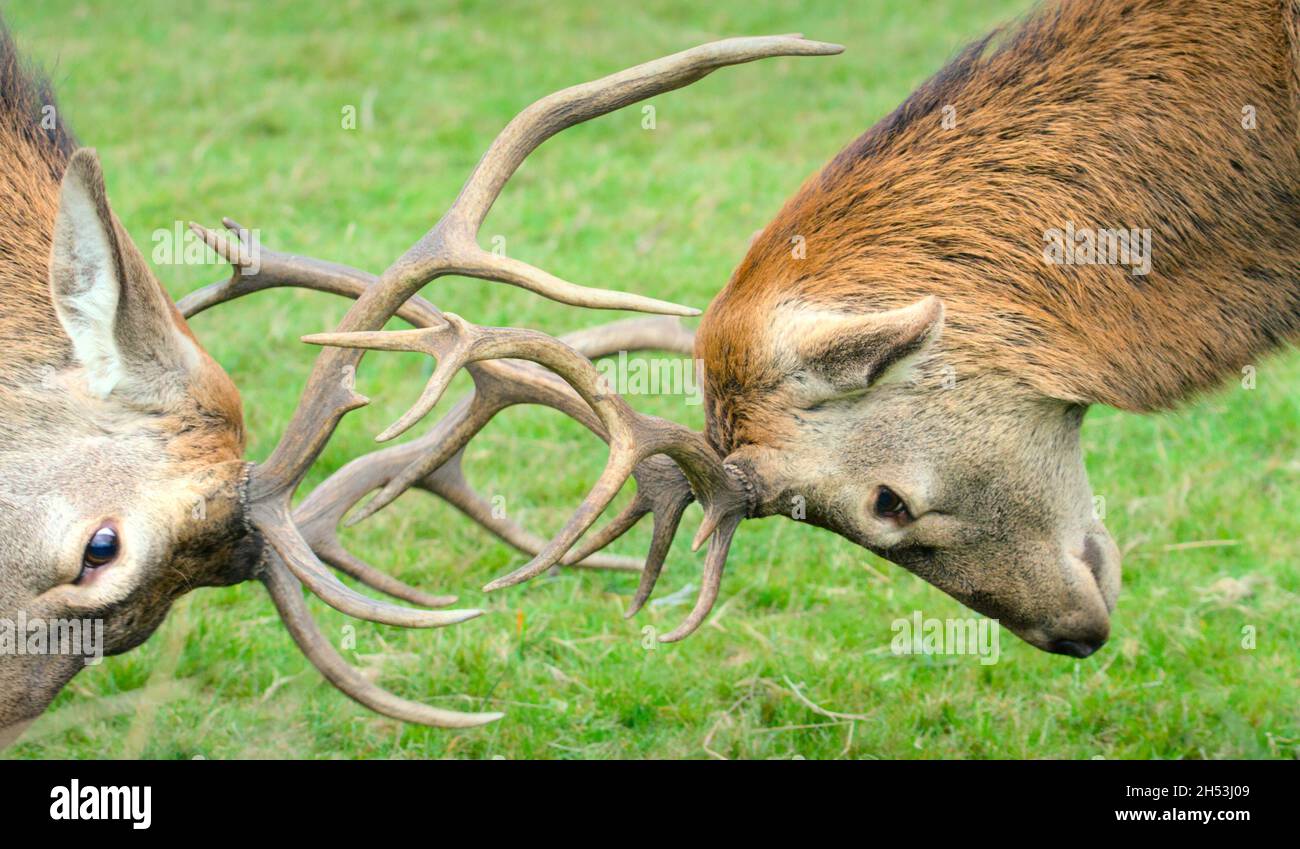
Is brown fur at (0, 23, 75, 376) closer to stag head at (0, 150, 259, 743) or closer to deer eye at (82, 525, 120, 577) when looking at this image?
stag head at (0, 150, 259, 743)

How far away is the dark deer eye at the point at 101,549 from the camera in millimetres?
3869

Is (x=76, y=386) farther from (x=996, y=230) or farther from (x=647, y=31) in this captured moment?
(x=647, y=31)

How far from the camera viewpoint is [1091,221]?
4.27 metres

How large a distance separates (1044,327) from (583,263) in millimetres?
4963

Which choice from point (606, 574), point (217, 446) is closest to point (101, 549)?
point (217, 446)

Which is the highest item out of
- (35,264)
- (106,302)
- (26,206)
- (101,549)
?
(26,206)

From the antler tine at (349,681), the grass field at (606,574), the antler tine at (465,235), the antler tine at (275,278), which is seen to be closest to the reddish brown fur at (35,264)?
the antler tine at (465,235)

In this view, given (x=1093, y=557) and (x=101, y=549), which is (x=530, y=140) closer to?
(x=101, y=549)

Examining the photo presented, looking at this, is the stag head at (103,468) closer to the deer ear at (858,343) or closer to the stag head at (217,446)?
the stag head at (217,446)

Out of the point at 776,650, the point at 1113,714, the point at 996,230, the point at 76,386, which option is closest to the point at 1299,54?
the point at 996,230

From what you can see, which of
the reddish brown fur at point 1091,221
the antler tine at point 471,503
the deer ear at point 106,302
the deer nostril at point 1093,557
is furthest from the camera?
the antler tine at point 471,503

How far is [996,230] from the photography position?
4.30 m

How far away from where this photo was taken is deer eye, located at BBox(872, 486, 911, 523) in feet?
14.0

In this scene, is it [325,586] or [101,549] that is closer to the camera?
[101,549]
